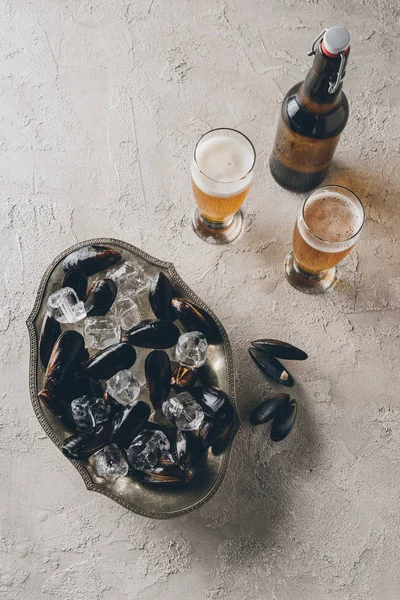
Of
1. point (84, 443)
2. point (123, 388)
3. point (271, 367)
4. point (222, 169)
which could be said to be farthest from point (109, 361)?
point (222, 169)

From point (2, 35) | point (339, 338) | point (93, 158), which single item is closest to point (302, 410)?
point (339, 338)

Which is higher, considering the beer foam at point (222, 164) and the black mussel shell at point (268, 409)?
the beer foam at point (222, 164)

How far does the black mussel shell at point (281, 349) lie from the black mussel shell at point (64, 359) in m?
0.40

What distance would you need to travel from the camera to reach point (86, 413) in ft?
4.10

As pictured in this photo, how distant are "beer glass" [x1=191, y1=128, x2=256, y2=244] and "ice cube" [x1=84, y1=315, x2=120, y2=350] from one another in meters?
0.34

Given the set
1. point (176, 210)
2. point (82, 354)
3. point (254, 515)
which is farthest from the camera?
point (176, 210)

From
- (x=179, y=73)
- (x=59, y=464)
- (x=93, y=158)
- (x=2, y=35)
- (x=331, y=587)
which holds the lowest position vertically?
(x=331, y=587)

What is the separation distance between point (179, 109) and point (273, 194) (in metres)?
0.32

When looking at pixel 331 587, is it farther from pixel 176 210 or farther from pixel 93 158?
pixel 93 158

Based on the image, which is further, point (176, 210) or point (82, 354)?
point (176, 210)

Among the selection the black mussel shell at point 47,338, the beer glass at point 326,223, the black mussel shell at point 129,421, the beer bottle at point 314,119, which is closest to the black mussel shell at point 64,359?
the black mussel shell at point 47,338

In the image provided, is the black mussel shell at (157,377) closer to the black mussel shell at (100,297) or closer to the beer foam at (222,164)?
the black mussel shell at (100,297)

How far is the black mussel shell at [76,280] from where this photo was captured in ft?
4.30

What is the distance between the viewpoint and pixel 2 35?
5.39 ft
